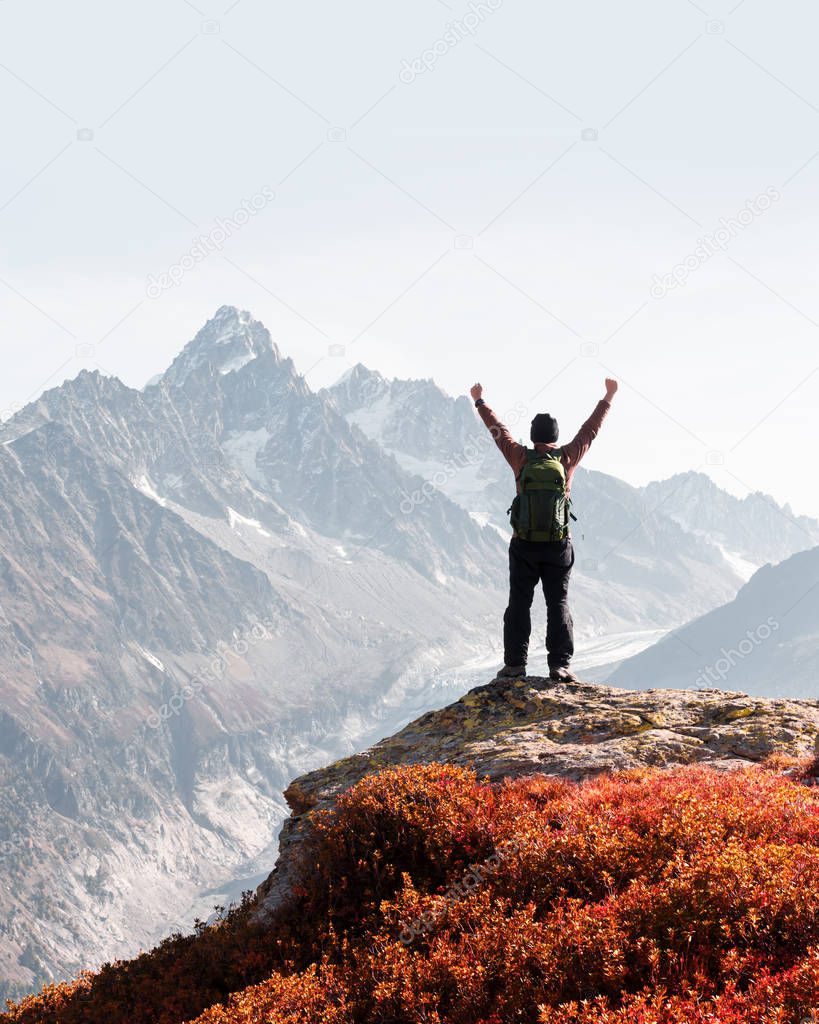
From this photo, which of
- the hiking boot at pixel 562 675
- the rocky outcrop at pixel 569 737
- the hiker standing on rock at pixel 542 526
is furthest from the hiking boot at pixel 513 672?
the hiking boot at pixel 562 675

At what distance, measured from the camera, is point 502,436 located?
14.6m

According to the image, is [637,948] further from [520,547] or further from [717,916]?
[520,547]

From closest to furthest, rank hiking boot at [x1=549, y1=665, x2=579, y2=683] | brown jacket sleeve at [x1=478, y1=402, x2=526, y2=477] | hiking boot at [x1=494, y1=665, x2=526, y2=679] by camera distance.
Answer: brown jacket sleeve at [x1=478, y1=402, x2=526, y2=477] < hiking boot at [x1=549, y1=665, x2=579, y2=683] < hiking boot at [x1=494, y1=665, x2=526, y2=679]

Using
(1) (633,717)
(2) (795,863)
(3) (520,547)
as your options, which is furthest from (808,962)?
(3) (520,547)

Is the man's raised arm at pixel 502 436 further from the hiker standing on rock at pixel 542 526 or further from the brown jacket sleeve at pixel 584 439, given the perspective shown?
the brown jacket sleeve at pixel 584 439

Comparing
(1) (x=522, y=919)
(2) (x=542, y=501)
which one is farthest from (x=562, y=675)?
A: (1) (x=522, y=919)

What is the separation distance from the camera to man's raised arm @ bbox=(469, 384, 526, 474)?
14.3 metres

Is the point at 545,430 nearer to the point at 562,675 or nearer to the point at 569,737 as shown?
the point at 562,675

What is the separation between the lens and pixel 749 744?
11172 mm

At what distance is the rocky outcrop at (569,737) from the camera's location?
10.5m

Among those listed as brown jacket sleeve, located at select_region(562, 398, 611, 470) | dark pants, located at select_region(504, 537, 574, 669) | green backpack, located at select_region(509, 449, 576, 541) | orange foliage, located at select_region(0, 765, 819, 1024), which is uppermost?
brown jacket sleeve, located at select_region(562, 398, 611, 470)

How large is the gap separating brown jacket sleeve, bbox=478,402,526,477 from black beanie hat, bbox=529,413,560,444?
1.12 feet

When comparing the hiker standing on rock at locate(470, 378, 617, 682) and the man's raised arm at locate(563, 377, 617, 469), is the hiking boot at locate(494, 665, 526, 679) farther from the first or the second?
the man's raised arm at locate(563, 377, 617, 469)

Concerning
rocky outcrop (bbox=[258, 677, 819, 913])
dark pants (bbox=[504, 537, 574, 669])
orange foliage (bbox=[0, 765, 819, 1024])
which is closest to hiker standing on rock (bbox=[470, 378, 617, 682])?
dark pants (bbox=[504, 537, 574, 669])
